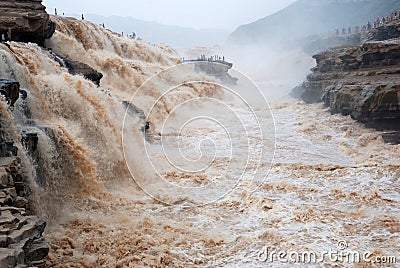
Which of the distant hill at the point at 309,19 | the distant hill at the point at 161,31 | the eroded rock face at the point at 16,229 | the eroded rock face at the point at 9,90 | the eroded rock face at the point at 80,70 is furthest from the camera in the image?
the distant hill at the point at 161,31

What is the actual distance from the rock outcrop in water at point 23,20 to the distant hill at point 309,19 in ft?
226

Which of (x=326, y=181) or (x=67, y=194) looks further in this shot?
(x=326, y=181)

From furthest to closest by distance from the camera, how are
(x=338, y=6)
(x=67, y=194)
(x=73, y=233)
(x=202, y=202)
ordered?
(x=338, y=6) < (x=202, y=202) < (x=67, y=194) < (x=73, y=233)

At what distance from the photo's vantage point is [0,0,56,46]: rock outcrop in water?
36.8 feet

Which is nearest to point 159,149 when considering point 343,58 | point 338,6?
point 343,58

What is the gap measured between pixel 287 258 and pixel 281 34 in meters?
88.5

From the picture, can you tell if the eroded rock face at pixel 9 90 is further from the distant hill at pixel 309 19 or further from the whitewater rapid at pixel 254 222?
the distant hill at pixel 309 19

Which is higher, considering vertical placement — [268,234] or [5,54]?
[5,54]

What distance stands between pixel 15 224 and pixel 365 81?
14.2 meters

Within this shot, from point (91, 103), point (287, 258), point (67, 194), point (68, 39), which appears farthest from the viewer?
point (68, 39)

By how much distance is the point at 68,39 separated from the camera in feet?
44.7

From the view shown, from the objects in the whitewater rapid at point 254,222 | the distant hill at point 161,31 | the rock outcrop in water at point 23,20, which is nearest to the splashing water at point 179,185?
the whitewater rapid at point 254,222

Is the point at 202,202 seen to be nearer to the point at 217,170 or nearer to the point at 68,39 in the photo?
the point at 217,170

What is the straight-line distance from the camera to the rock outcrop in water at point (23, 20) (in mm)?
11203
